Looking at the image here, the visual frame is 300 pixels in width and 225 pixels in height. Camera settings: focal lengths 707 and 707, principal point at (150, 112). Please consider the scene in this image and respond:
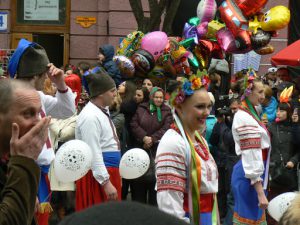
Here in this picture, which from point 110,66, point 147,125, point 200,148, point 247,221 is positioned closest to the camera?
point 200,148

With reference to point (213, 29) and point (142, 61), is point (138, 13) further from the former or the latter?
point (142, 61)

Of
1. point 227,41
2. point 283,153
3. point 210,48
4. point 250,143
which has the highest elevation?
point 227,41

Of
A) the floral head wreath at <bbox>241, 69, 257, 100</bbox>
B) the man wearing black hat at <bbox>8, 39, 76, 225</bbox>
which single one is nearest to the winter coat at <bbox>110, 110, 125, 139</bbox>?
the floral head wreath at <bbox>241, 69, 257, 100</bbox>

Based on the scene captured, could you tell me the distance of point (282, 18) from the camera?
9.17 m

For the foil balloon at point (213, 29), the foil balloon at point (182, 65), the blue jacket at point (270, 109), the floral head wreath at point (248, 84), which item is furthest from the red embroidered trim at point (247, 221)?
the blue jacket at point (270, 109)

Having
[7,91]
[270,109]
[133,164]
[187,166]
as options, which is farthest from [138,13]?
[7,91]

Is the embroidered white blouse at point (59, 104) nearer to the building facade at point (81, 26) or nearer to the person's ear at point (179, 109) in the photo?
the person's ear at point (179, 109)

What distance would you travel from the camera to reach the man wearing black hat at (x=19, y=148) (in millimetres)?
2463

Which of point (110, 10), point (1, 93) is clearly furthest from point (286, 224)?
point (110, 10)

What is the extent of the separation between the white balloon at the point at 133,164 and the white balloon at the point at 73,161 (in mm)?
675

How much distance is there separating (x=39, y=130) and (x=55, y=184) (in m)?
5.06

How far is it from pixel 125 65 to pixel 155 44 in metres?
0.48

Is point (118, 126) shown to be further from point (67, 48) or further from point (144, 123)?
point (67, 48)

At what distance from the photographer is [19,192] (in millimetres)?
2473
